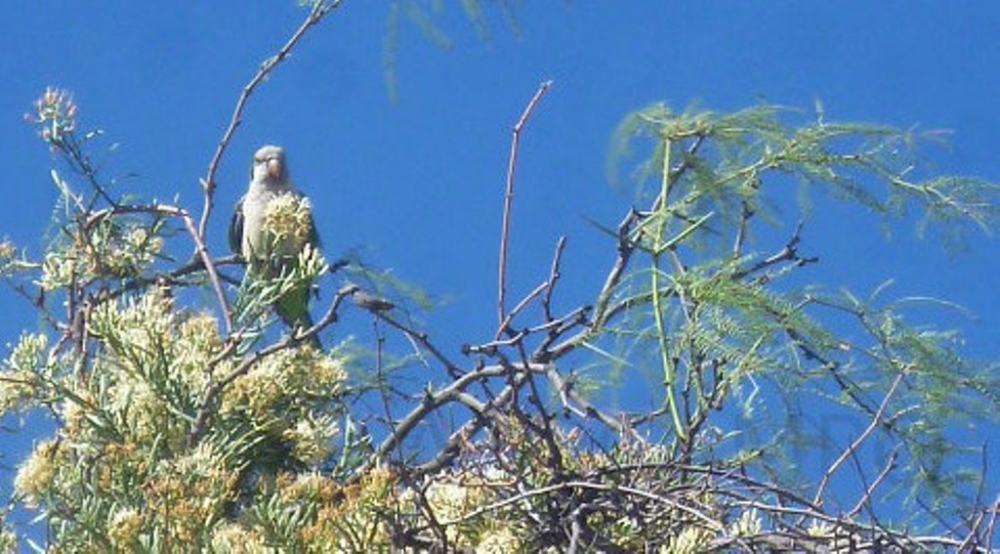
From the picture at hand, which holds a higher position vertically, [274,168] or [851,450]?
[274,168]

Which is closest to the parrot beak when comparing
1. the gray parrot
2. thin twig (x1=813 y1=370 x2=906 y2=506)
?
the gray parrot

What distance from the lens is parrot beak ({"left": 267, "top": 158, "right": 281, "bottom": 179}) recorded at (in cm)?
845

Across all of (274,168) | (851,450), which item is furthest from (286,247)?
(274,168)

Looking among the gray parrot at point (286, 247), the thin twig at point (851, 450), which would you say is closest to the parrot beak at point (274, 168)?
the gray parrot at point (286, 247)

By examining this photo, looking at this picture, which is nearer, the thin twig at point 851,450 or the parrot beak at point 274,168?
the thin twig at point 851,450

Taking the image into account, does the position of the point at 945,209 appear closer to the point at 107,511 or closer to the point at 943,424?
the point at 943,424

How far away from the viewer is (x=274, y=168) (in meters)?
8.49

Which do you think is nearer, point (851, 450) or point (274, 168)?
point (851, 450)

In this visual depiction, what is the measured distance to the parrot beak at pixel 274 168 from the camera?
845cm

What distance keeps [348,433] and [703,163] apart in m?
0.97

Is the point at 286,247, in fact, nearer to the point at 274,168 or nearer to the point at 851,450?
the point at 851,450

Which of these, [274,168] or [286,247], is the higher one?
[274,168]

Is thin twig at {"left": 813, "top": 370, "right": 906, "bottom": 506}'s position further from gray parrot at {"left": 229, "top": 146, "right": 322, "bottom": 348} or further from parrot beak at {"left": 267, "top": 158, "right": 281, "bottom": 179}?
parrot beak at {"left": 267, "top": 158, "right": 281, "bottom": 179}

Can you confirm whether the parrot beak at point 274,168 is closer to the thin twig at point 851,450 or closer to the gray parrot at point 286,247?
the gray parrot at point 286,247
